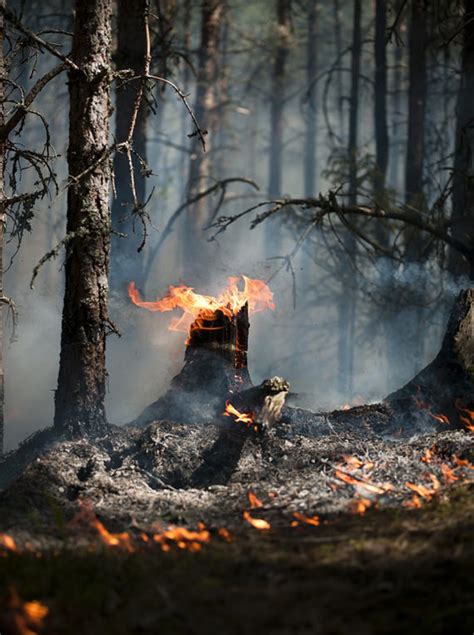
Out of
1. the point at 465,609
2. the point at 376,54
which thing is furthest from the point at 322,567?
the point at 376,54

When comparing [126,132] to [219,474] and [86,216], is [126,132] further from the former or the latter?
[219,474]

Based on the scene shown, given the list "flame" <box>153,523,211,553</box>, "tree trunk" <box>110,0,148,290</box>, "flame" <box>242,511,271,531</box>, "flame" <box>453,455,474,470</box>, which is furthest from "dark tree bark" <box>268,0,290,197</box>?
"flame" <box>153,523,211,553</box>

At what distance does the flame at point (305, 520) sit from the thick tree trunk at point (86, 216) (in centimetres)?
350

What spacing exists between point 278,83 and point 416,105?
10.7 meters

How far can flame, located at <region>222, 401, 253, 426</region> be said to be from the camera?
8125mm

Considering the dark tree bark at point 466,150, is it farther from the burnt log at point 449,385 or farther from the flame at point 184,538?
the flame at point 184,538

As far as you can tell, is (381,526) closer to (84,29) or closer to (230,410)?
(230,410)

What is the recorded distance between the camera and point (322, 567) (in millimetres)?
4480

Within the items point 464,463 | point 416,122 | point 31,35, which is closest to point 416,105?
point 416,122

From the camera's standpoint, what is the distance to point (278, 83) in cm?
2714

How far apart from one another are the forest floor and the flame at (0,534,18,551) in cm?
19

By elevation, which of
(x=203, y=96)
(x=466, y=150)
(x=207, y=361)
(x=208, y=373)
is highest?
(x=203, y=96)

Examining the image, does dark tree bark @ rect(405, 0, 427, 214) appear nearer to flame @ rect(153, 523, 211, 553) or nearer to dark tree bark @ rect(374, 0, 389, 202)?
dark tree bark @ rect(374, 0, 389, 202)

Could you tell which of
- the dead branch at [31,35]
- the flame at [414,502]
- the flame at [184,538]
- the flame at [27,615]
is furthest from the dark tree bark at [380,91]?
the flame at [27,615]
